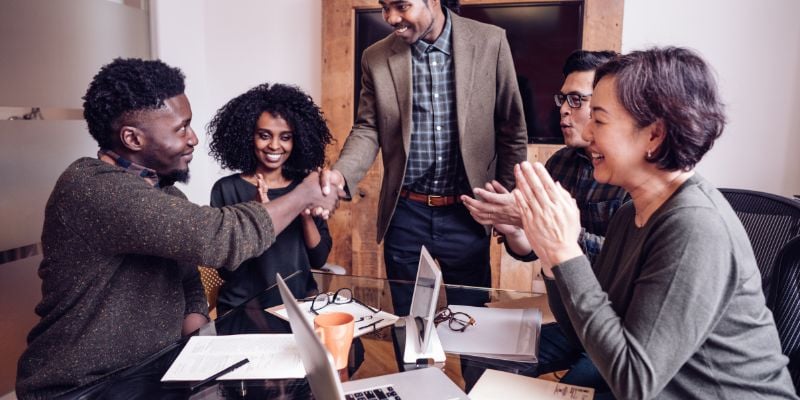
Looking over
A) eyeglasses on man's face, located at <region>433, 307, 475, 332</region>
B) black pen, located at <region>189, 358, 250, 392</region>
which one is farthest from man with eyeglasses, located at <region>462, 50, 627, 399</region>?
black pen, located at <region>189, 358, 250, 392</region>

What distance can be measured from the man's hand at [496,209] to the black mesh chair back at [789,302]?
2.12ft

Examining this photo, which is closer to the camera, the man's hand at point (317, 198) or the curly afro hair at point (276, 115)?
the man's hand at point (317, 198)

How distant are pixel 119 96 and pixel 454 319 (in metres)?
1.04

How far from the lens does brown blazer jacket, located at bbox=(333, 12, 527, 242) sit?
2213 millimetres

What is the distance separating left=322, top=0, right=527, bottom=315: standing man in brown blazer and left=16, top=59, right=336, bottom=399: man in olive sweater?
81 cm

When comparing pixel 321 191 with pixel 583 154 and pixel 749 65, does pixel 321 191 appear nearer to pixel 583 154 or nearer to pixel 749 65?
pixel 583 154

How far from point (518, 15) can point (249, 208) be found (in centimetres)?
233

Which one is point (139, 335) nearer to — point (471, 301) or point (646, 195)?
point (471, 301)

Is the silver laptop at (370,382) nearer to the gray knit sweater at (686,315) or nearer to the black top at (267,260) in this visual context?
the gray knit sweater at (686,315)

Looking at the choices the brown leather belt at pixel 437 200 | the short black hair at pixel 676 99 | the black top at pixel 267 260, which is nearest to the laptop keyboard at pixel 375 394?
the short black hair at pixel 676 99

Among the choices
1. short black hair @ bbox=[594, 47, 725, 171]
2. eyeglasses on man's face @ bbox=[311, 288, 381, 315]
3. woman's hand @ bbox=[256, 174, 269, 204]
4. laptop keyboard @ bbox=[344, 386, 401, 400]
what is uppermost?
short black hair @ bbox=[594, 47, 725, 171]

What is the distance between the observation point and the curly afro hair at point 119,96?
146 centimetres

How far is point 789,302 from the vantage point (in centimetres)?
124

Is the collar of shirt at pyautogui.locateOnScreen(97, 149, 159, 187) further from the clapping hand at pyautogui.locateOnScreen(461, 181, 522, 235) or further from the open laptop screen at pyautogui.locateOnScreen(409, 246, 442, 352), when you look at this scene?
the clapping hand at pyautogui.locateOnScreen(461, 181, 522, 235)
